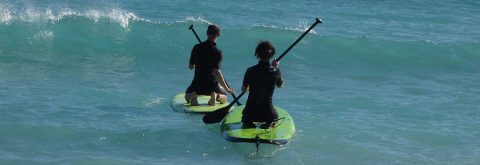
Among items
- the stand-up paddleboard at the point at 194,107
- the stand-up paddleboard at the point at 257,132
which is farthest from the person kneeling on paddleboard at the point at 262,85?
the stand-up paddleboard at the point at 194,107

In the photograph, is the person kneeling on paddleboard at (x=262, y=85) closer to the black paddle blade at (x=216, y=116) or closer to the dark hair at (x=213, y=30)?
the black paddle blade at (x=216, y=116)

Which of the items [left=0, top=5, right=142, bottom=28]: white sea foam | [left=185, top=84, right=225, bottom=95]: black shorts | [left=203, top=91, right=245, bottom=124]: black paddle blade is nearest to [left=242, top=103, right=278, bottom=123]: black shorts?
[left=203, top=91, right=245, bottom=124]: black paddle blade

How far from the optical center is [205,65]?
10562mm

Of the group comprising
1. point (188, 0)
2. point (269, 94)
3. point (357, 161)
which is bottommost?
point (357, 161)

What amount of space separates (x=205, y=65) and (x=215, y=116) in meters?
0.72

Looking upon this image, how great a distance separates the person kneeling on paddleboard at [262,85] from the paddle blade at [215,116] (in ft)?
2.63

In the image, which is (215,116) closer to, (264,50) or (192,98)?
(192,98)

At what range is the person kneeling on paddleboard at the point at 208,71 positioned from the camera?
10.4 m

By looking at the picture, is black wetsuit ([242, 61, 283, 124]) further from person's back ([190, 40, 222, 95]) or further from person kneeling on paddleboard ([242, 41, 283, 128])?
person's back ([190, 40, 222, 95])

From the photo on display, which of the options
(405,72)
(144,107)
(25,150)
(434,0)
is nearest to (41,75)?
(144,107)

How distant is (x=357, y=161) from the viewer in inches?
365

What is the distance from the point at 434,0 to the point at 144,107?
15.3 meters

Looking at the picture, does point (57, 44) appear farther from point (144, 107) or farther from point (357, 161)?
point (357, 161)

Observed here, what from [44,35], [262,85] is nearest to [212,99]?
[262,85]
